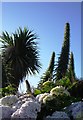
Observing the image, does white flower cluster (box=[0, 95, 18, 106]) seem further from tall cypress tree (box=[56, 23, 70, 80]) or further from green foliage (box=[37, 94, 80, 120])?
tall cypress tree (box=[56, 23, 70, 80])

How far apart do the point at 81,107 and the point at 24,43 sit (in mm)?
11878

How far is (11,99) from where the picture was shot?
19.0ft

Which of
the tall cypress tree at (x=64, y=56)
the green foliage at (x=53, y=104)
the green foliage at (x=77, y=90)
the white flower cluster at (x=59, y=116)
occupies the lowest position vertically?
the white flower cluster at (x=59, y=116)

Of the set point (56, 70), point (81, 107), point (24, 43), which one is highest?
point (24, 43)

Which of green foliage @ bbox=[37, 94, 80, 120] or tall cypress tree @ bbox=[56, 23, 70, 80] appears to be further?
tall cypress tree @ bbox=[56, 23, 70, 80]

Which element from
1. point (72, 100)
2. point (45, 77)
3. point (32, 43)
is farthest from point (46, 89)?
point (32, 43)

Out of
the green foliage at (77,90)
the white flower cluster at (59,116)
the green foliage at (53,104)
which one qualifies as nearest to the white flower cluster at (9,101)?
the green foliage at (53,104)

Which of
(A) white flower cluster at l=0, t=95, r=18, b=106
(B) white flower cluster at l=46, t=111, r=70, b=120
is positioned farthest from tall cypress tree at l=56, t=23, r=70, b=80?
(B) white flower cluster at l=46, t=111, r=70, b=120

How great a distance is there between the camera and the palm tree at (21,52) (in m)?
Result: 16.3

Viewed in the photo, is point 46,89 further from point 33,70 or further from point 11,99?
point 33,70

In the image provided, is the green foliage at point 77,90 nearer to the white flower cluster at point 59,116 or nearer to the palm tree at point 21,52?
the white flower cluster at point 59,116

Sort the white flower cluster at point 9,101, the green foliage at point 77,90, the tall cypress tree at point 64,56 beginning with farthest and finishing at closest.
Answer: the tall cypress tree at point 64,56 → the green foliage at point 77,90 → the white flower cluster at point 9,101

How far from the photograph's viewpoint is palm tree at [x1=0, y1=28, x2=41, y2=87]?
1634 centimetres

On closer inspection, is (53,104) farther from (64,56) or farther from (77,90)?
(64,56)
